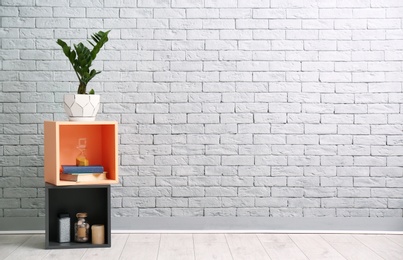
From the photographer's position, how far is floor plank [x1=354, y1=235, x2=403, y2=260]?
11.3 ft

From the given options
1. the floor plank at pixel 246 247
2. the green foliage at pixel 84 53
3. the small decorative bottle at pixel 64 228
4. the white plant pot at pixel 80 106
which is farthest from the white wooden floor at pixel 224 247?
the green foliage at pixel 84 53

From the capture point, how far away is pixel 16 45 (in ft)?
13.0

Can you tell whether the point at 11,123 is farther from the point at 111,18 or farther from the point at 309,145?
the point at 309,145

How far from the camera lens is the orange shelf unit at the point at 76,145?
353cm

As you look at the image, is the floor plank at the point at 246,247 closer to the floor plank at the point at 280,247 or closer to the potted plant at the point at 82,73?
the floor plank at the point at 280,247

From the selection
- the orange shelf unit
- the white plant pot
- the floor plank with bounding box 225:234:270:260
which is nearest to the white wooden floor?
the floor plank with bounding box 225:234:270:260

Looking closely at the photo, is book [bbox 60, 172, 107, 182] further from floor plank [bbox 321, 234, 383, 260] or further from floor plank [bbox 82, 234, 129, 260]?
floor plank [bbox 321, 234, 383, 260]

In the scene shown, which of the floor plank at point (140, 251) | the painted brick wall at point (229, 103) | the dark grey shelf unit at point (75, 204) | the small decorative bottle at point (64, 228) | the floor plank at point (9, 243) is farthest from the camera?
the painted brick wall at point (229, 103)

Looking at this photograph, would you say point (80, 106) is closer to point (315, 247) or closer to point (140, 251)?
point (140, 251)

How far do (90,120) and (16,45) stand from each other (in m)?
0.81

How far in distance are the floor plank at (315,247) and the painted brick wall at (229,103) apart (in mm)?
196

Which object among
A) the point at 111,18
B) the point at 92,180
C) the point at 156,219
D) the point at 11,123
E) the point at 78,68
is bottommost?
the point at 156,219

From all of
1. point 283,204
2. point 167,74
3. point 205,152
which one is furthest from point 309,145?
point 167,74

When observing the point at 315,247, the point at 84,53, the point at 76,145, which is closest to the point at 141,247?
the point at 76,145
